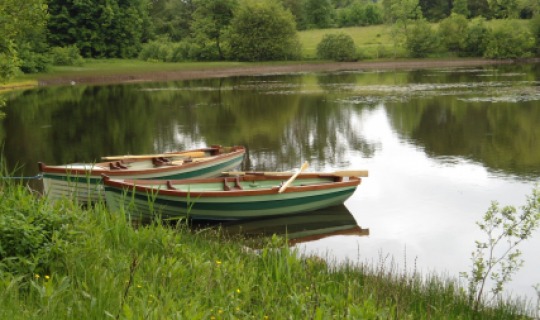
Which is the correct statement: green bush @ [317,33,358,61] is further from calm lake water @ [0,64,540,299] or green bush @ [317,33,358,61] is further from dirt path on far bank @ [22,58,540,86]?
calm lake water @ [0,64,540,299]

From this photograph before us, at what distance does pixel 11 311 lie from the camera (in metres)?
4.09

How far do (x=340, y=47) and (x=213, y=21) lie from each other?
2105 centimetres

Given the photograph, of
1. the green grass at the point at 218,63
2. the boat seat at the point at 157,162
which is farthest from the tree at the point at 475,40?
the boat seat at the point at 157,162

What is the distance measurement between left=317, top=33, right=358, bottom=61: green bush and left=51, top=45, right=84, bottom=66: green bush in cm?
3077

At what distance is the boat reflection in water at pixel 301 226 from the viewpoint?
1202cm

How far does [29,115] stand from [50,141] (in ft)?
30.7

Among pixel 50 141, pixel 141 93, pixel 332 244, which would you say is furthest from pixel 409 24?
pixel 332 244

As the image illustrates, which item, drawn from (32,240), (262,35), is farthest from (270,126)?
(262,35)

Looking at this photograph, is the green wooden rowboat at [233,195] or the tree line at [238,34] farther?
the tree line at [238,34]

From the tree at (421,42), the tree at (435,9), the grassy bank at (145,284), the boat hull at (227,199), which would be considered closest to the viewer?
the grassy bank at (145,284)

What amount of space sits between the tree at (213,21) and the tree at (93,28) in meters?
9.18

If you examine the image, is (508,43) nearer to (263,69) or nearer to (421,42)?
(421,42)

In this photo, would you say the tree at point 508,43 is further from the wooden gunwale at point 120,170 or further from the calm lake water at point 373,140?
the wooden gunwale at point 120,170

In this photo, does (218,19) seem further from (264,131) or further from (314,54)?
(264,131)
